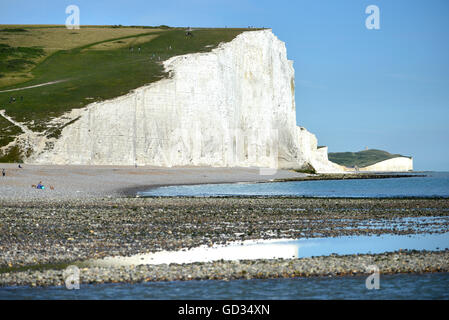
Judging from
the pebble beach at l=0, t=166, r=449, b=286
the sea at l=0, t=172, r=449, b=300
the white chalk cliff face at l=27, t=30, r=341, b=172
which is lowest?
the sea at l=0, t=172, r=449, b=300

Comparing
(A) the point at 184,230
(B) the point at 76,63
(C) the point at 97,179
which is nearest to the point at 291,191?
(C) the point at 97,179

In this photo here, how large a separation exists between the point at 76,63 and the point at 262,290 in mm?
93507

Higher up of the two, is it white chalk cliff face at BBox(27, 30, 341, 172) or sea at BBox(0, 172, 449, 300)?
white chalk cliff face at BBox(27, 30, 341, 172)

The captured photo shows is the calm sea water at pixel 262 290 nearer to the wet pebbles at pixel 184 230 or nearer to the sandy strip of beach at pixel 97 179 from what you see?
the wet pebbles at pixel 184 230

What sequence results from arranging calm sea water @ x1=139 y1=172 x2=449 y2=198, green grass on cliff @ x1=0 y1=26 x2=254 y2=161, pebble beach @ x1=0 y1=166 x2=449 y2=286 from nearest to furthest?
pebble beach @ x1=0 y1=166 x2=449 y2=286 → calm sea water @ x1=139 y1=172 x2=449 y2=198 → green grass on cliff @ x1=0 y1=26 x2=254 y2=161

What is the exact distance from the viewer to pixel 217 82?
84.9 meters

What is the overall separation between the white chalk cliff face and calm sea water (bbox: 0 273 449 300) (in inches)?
2233

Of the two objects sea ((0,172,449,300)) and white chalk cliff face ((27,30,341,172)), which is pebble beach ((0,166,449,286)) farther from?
white chalk cliff face ((27,30,341,172))

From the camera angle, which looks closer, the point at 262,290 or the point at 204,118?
the point at 262,290

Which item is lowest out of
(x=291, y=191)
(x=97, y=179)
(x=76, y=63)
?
(x=291, y=191)

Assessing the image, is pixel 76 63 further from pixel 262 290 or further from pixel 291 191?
pixel 262 290

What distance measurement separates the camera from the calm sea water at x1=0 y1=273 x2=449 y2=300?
442 inches

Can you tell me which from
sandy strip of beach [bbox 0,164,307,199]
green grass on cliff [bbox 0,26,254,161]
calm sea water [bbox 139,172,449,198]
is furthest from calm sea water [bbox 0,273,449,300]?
green grass on cliff [bbox 0,26,254,161]

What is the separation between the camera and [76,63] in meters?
100
